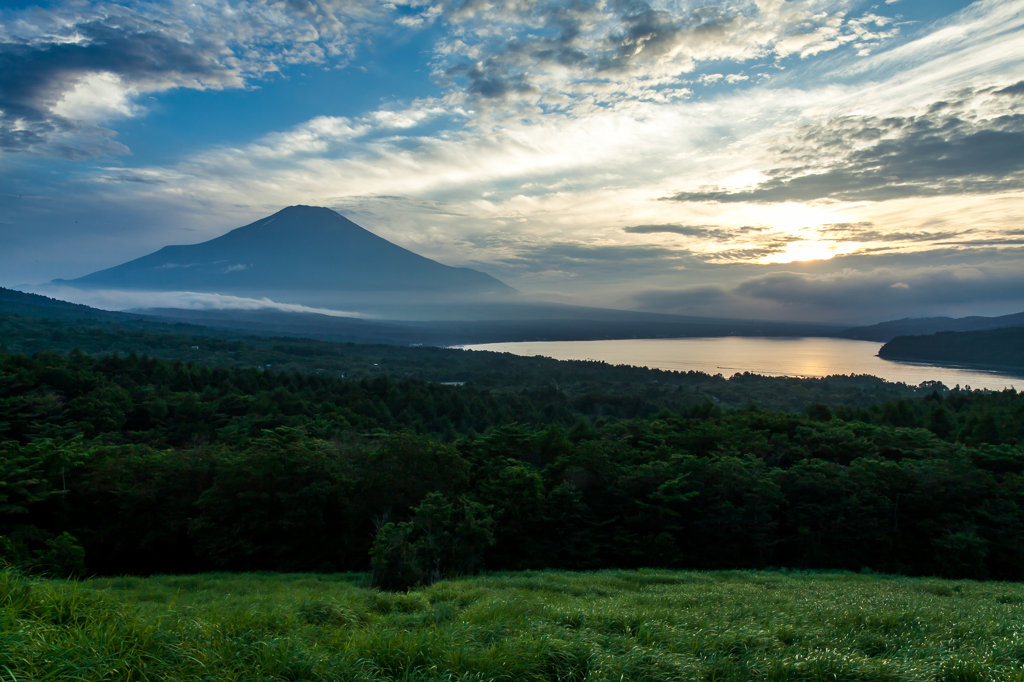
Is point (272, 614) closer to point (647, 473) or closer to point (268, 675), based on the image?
point (268, 675)

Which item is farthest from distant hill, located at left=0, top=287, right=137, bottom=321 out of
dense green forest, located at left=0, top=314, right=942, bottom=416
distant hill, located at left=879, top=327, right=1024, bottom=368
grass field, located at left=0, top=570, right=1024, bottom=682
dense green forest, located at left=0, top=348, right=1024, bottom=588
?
distant hill, located at left=879, top=327, right=1024, bottom=368

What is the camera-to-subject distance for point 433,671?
3.62 metres

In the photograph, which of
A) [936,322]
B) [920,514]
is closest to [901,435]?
[920,514]

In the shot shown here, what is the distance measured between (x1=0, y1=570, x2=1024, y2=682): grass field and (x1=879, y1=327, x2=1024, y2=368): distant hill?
14780 centimetres

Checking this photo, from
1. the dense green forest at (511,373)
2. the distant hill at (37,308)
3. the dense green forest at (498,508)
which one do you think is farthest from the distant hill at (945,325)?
the distant hill at (37,308)

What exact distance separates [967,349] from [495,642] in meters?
163

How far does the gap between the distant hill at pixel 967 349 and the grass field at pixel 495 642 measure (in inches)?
5819

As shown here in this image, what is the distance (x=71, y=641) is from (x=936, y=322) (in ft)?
783

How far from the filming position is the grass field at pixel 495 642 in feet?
11.2

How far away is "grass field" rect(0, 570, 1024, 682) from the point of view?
3402mm

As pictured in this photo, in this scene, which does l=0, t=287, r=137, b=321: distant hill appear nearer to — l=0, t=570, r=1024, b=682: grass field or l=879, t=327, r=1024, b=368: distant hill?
l=0, t=570, r=1024, b=682: grass field

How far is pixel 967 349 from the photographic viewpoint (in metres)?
124

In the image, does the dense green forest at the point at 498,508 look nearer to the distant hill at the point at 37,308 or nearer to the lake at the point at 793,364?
the lake at the point at 793,364

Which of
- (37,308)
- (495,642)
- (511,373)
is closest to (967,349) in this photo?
(511,373)
